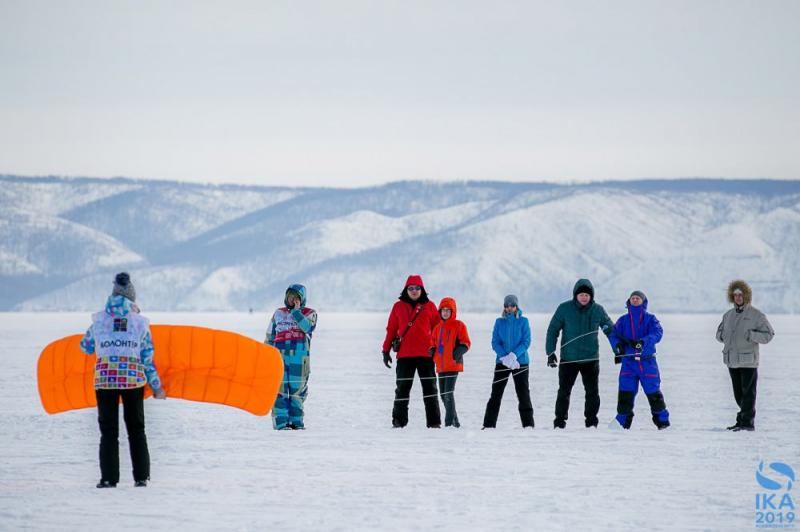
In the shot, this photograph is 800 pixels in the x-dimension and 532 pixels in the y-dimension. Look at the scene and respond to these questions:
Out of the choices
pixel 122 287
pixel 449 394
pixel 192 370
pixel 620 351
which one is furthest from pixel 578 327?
pixel 122 287

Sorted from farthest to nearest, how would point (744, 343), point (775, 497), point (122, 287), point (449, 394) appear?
point (449, 394)
point (744, 343)
point (122, 287)
point (775, 497)

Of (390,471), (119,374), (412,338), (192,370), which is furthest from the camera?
(412,338)

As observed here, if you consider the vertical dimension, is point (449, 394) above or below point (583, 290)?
below

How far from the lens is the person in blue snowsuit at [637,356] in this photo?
40.0ft

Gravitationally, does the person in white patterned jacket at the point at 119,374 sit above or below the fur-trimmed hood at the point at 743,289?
below

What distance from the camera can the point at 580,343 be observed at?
1218 cm

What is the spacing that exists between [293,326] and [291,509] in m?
4.44

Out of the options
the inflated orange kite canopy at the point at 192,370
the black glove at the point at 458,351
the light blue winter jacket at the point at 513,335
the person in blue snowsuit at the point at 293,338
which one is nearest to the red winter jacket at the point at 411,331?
the black glove at the point at 458,351

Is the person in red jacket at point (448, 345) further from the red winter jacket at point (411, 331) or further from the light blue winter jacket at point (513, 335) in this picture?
the light blue winter jacket at point (513, 335)

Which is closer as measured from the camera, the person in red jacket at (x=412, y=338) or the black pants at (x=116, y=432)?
the black pants at (x=116, y=432)

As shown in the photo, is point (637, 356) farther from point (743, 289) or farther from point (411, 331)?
point (411, 331)

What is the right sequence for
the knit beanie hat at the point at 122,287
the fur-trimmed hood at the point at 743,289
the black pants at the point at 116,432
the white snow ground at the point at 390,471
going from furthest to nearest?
the fur-trimmed hood at the point at 743,289 < the knit beanie hat at the point at 122,287 < the black pants at the point at 116,432 < the white snow ground at the point at 390,471

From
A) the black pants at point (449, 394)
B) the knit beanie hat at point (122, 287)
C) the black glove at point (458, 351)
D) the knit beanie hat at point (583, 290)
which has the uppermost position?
the knit beanie hat at point (583, 290)

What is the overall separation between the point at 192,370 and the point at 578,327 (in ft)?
11.9
